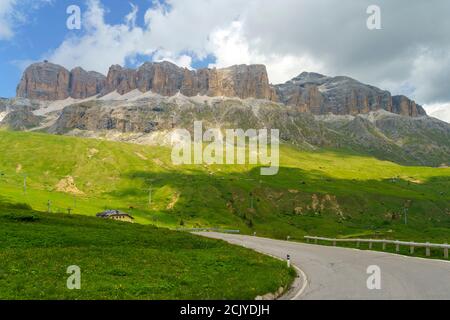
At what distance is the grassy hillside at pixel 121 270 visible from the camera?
21219 mm

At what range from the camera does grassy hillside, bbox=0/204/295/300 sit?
21.2 m

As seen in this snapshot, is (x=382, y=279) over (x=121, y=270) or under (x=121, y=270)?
under

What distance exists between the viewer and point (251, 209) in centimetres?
17450

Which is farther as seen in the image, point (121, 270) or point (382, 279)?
point (121, 270)

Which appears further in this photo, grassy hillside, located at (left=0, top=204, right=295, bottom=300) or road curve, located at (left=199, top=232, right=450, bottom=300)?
road curve, located at (left=199, top=232, right=450, bottom=300)

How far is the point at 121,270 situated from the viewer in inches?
1076

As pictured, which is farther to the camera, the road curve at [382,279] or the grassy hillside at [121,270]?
the road curve at [382,279]
